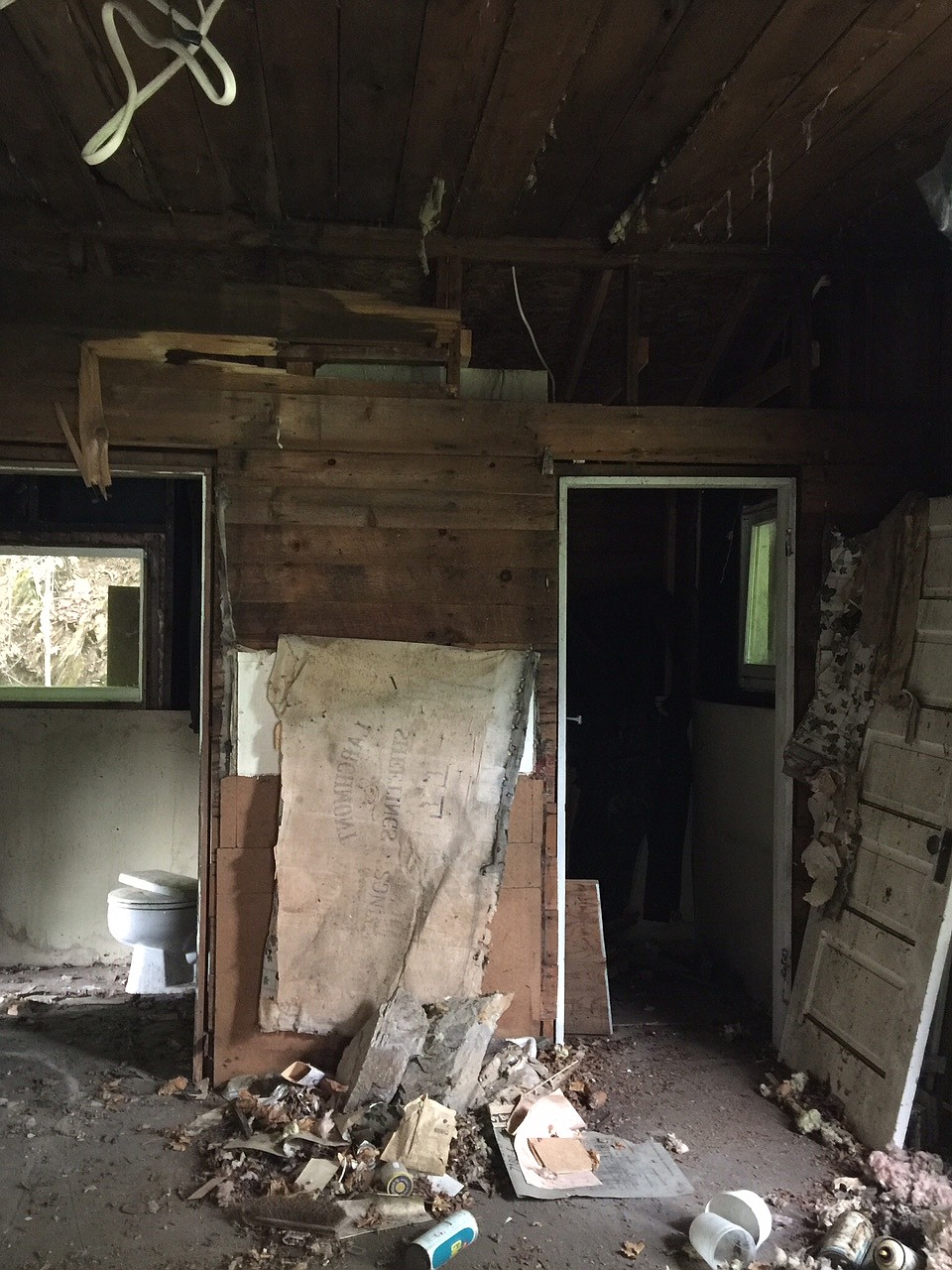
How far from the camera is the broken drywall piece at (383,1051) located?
2.55 metres

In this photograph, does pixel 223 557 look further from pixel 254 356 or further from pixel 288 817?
pixel 288 817

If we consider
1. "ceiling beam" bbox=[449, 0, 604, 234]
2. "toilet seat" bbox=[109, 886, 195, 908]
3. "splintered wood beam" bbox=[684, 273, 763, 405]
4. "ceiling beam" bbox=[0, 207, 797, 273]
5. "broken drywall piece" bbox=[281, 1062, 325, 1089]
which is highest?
"ceiling beam" bbox=[449, 0, 604, 234]

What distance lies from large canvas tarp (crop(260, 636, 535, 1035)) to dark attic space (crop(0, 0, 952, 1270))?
0.01 meters

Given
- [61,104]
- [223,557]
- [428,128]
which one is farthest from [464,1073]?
[61,104]

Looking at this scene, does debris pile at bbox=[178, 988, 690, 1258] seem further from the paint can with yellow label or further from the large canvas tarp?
the large canvas tarp

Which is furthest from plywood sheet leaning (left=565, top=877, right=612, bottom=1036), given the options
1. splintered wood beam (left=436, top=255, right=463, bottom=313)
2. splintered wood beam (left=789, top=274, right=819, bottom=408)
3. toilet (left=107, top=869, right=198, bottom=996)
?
splintered wood beam (left=436, top=255, right=463, bottom=313)

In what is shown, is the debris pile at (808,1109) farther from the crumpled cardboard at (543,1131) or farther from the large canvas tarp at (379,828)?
the large canvas tarp at (379,828)

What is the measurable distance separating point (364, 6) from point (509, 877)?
2301mm

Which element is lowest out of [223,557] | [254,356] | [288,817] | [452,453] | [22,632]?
[288,817]

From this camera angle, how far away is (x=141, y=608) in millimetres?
4422

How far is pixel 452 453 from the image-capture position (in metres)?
2.90

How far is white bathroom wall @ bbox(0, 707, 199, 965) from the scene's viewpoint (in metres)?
4.07

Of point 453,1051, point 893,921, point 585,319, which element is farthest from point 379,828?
point 585,319

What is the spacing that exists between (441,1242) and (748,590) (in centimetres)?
270
